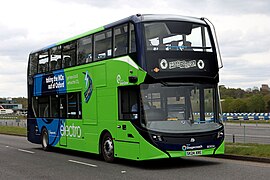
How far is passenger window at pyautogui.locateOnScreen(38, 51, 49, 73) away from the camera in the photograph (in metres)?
20.0

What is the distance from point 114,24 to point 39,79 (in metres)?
7.17

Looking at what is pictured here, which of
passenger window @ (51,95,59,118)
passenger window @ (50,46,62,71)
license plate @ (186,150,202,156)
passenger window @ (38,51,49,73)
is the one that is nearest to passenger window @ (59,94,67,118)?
passenger window @ (51,95,59,118)

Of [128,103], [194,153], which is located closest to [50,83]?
[128,103]

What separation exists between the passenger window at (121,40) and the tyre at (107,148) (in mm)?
2580

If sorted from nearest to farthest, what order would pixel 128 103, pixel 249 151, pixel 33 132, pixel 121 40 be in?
pixel 128 103, pixel 121 40, pixel 249 151, pixel 33 132

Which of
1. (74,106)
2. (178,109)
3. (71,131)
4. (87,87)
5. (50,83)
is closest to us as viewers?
(178,109)

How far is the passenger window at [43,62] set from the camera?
65.6ft

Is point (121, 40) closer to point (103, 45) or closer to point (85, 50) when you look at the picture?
point (103, 45)

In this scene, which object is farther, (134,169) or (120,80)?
(120,80)

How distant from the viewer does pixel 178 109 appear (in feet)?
43.1

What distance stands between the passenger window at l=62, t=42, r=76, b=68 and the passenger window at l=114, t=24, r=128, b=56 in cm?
334

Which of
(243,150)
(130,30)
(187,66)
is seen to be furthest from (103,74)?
(243,150)

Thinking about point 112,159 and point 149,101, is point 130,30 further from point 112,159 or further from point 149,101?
point 112,159

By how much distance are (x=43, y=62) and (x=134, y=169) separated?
343 inches
